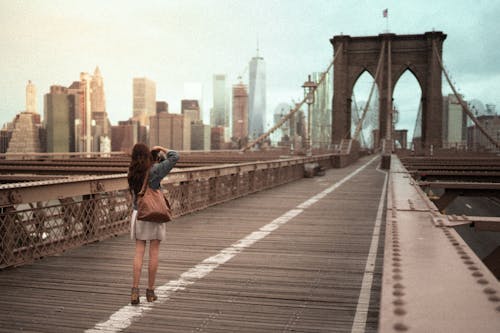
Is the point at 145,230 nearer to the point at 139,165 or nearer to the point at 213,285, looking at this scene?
the point at 139,165

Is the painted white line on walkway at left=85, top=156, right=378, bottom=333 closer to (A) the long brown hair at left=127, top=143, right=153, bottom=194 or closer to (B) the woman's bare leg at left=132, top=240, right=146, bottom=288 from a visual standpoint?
(B) the woman's bare leg at left=132, top=240, right=146, bottom=288

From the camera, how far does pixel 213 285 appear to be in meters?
6.14

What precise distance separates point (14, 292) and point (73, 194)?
2697mm

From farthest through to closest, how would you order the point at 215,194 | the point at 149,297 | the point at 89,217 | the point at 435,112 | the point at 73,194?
1. the point at 435,112
2. the point at 215,194
3. the point at 89,217
4. the point at 73,194
5. the point at 149,297

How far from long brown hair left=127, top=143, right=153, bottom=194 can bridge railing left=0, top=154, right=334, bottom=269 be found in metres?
2.13

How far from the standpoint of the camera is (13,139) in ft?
353

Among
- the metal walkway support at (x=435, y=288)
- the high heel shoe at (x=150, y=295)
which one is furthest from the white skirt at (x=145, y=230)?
the metal walkway support at (x=435, y=288)

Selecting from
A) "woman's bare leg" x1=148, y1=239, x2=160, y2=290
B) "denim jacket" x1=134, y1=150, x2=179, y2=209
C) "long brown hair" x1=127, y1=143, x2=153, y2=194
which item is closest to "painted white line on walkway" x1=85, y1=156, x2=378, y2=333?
"woman's bare leg" x1=148, y1=239, x2=160, y2=290

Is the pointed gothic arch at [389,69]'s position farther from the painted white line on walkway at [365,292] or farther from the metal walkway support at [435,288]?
the metal walkway support at [435,288]

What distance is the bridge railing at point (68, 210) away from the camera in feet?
23.0

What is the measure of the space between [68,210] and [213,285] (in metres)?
3.19

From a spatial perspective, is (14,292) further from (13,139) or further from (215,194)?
(13,139)

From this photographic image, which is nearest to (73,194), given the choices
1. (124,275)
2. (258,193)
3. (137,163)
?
(124,275)

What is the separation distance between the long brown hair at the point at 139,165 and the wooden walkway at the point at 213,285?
119 cm
